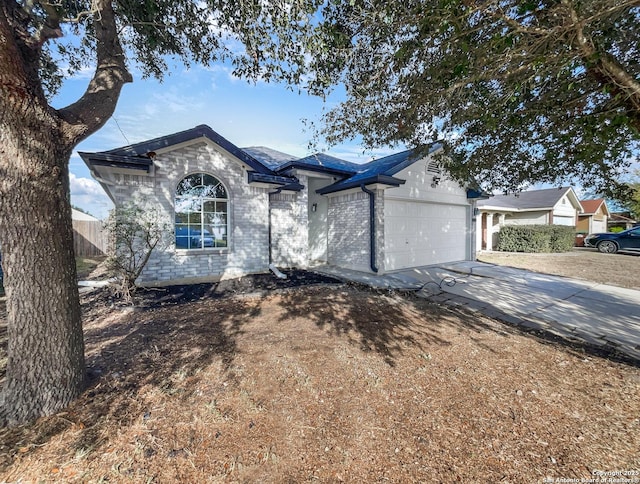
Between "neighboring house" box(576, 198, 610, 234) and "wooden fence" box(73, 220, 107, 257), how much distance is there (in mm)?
39468

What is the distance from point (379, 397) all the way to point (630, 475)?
1836 mm

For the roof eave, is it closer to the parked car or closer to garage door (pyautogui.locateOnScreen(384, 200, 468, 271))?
garage door (pyautogui.locateOnScreen(384, 200, 468, 271))

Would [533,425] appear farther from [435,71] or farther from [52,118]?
[52,118]

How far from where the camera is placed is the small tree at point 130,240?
6070mm

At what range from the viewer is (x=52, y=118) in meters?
2.45

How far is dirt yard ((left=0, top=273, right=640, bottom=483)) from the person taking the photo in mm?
1992

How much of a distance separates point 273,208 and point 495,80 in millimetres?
7112

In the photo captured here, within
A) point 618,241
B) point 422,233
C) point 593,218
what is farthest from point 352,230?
point 593,218

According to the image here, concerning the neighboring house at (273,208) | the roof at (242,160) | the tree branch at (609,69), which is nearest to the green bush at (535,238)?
the neighboring house at (273,208)

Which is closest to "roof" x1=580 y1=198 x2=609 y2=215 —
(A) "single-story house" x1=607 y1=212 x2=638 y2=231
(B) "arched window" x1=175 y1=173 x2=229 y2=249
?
(A) "single-story house" x1=607 y1=212 x2=638 y2=231

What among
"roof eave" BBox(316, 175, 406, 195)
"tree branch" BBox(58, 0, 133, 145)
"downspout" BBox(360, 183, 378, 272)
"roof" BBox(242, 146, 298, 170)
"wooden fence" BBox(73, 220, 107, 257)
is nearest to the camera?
"tree branch" BBox(58, 0, 133, 145)

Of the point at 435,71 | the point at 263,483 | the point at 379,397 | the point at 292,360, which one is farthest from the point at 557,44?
the point at 263,483

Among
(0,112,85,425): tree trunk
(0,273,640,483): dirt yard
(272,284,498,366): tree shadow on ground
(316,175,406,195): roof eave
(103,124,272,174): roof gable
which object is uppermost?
(103,124,272,174): roof gable

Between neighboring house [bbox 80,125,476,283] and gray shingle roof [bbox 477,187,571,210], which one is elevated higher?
gray shingle roof [bbox 477,187,571,210]
